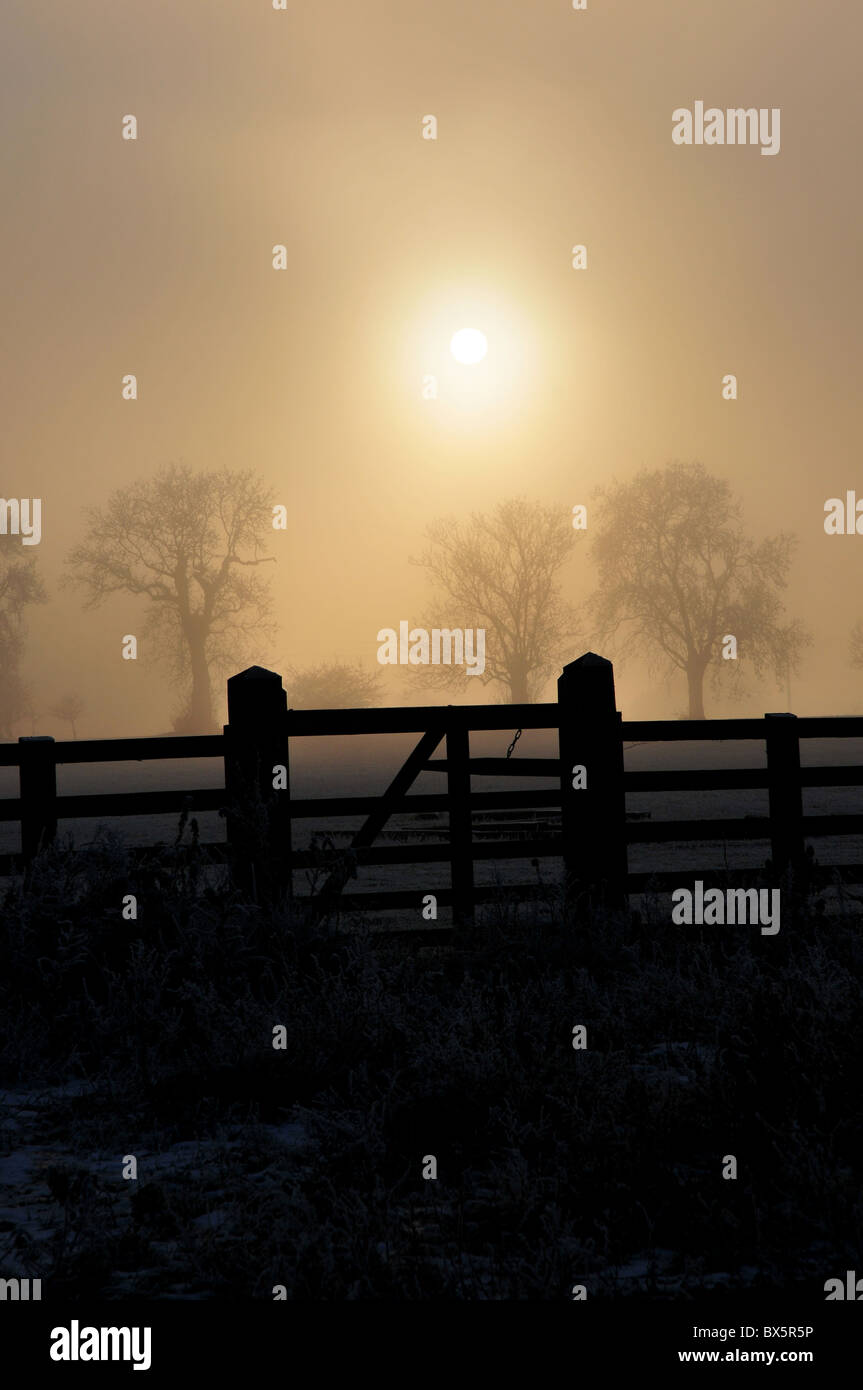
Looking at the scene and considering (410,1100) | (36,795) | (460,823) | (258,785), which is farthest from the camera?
(460,823)

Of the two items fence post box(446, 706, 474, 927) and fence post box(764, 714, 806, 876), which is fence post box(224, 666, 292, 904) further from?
fence post box(764, 714, 806, 876)

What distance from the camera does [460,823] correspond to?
8.79 m

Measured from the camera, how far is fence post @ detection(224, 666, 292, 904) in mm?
7953

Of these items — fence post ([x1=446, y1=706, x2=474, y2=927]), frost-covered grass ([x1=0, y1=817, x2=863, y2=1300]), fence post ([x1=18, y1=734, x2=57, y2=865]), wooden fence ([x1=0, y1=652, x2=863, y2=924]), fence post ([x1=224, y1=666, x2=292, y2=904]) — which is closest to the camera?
frost-covered grass ([x1=0, y1=817, x2=863, y2=1300])

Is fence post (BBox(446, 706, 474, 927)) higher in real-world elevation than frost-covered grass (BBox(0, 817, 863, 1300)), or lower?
higher

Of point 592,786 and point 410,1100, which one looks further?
point 592,786

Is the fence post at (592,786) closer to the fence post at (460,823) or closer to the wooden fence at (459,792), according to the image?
the wooden fence at (459,792)

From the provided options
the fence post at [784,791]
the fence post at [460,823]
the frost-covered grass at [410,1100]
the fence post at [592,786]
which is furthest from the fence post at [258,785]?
the fence post at [784,791]

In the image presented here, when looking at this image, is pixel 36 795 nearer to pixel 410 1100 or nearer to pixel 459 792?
pixel 459 792

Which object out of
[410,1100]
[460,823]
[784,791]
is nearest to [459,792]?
[460,823]

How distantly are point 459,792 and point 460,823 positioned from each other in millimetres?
207

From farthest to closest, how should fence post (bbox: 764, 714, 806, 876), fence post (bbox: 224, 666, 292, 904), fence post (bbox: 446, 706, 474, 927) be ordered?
1. fence post (bbox: 764, 714, 806, 876)
2. fence post (bbox: 446, 706, 474, 927)
3. fence post (bbox: 224, 666, 292, 904)

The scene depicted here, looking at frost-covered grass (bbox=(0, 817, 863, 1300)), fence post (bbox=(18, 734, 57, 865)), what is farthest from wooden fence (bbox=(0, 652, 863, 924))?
frost-covered grass (bbox=(0, 817, 863, 1300))

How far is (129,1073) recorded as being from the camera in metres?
6.02
